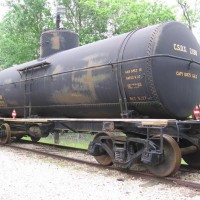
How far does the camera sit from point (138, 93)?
7.55 m

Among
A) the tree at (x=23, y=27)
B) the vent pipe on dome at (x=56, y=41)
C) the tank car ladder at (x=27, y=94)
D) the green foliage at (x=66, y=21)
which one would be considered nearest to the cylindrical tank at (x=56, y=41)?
the vent pipe on dome at (x=56, y=41)

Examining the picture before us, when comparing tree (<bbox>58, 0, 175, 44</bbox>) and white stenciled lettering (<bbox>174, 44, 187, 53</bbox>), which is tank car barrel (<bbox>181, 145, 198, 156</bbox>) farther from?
tree (<bbox>58, 0, 175, 44</bbox>)

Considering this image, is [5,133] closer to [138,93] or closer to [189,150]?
[138,93]

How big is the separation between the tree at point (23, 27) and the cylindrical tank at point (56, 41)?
34.7ft

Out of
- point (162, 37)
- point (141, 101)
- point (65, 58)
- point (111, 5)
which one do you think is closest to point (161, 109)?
point (141, 101)

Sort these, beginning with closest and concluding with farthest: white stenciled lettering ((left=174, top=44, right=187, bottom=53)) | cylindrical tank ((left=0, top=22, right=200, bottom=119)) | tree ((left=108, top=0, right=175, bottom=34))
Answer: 1. cylindrical tank ((left=0, top=22, right=200, bottom=119))
2. white stenciled lettering ((left=174, top=44, right=187, bottom=53))
3. tree ((left=108, top=0, right=175, bottom=34))

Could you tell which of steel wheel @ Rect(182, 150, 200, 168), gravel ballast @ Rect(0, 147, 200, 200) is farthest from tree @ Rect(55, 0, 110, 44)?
gravel ballast @ Rect(0, 147, 200, 200)

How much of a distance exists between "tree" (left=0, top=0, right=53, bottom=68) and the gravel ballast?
49.7 feet

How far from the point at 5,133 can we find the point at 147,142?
306 inches

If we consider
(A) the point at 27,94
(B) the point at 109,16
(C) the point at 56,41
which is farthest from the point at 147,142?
(B) the point at 109,16

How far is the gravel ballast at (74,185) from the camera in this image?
19.4 feet

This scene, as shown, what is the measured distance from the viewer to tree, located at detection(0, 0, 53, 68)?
22.2m

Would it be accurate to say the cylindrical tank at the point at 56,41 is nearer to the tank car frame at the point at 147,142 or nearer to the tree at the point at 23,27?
the tank car frame at the point at 147,142

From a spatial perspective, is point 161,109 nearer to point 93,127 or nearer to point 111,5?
point 93,127
